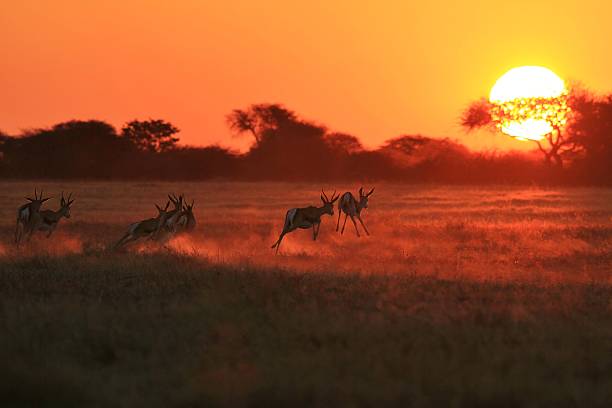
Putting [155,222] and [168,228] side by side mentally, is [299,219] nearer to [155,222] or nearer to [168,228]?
[168,228]

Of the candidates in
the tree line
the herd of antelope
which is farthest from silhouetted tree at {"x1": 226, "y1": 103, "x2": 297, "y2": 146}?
the herd of antelope

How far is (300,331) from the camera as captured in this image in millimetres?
8688

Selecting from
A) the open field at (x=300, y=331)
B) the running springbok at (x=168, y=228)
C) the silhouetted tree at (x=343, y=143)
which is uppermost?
the silhouetted tree at (x=343, y=143)

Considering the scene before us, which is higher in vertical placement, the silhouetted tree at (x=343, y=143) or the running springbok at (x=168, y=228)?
the silhouetted tree at (x=343, y=143)

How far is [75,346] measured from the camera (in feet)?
27.5

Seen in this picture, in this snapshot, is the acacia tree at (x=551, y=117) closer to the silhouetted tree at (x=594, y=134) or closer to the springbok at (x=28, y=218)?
the silhouetted tree at (x=594, y=134)

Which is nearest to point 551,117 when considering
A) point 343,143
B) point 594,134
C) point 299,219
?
point 594,134

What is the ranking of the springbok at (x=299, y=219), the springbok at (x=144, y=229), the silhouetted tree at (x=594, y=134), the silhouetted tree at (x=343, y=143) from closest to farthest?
the springbok at (x=144, y=229) → the springbok at (x=299, y=219) → the silhouetted tree at (x=594, y=134) → the silhouetted tree at (x=343, y=143)

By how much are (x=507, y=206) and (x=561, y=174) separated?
98.5 ft

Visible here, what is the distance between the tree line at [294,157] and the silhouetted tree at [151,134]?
0.09 meters

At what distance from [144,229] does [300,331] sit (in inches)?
358

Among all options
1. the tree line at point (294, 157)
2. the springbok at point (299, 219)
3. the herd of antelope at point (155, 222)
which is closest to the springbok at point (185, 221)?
the herd of antelope at point (155, 222)

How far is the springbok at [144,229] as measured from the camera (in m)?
16.9

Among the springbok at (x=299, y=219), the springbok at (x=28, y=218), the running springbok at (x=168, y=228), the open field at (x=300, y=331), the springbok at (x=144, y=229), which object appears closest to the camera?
the open field at (x=300, y=331)
